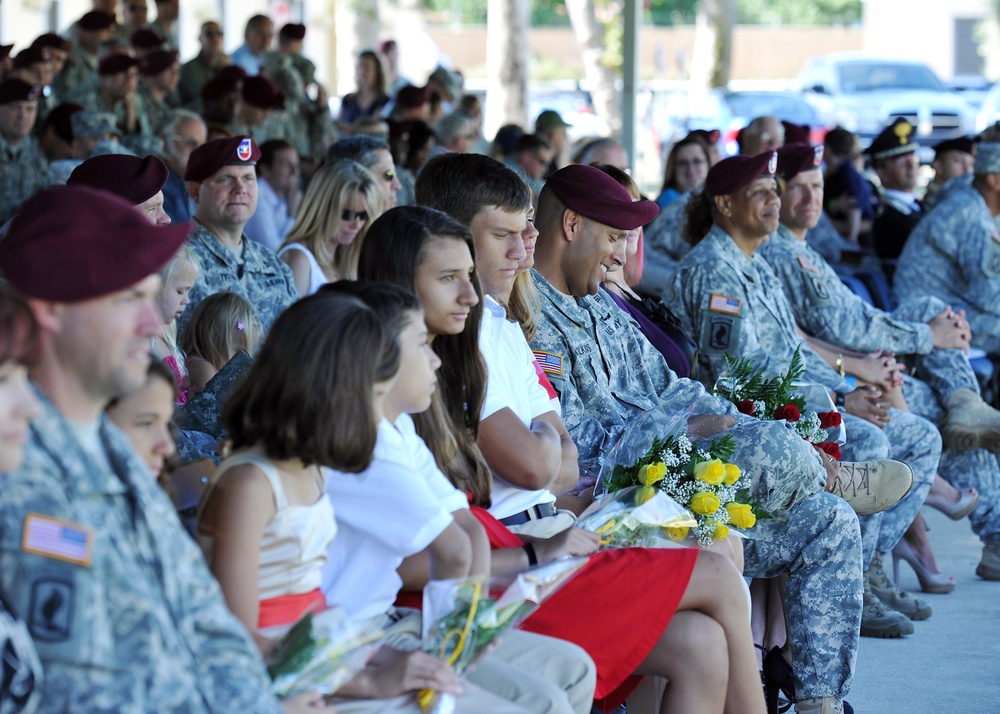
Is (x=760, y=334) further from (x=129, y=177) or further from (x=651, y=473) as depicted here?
(x=129, y=177)

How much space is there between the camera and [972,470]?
607cm

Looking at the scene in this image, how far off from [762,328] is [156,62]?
18.1ft

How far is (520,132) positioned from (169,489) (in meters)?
7.69

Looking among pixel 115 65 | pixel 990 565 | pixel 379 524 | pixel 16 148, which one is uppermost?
pixel 115 65

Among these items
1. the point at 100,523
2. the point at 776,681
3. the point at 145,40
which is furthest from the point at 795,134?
the point at 100,523

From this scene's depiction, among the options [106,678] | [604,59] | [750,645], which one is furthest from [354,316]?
[604,59]

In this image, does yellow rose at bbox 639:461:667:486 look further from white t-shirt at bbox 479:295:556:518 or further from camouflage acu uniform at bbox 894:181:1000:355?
camouflage acu uniform at bbox 894:181:1000:355

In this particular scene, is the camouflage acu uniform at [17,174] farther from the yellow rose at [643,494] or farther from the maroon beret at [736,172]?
the yellow rose at [643,494]

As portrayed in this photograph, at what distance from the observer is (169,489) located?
8.81ft

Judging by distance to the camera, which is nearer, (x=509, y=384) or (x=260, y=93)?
(x=509, y=384)

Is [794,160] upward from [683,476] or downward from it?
upward

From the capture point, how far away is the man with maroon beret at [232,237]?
521 centimetres

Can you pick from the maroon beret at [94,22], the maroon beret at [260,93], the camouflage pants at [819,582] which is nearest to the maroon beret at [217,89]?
the maroon beret at [260,93]

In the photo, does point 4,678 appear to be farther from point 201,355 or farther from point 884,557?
point 884,557
